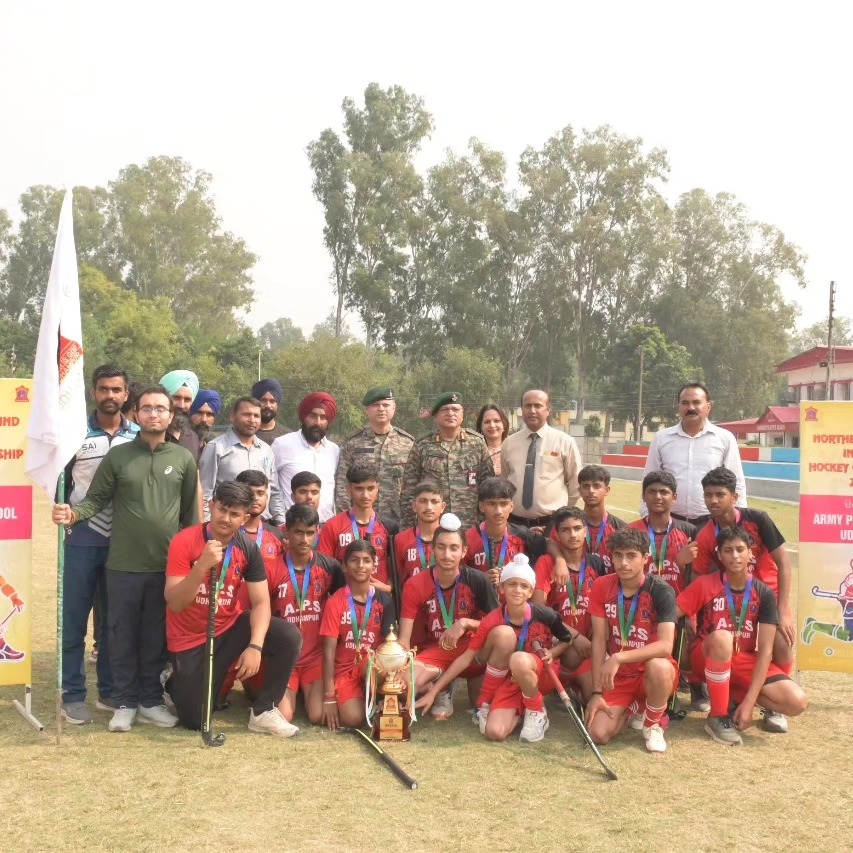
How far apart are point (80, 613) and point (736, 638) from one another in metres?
4.02

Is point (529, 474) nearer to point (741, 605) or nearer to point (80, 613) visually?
point (741, 605)

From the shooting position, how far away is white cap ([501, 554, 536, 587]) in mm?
5480

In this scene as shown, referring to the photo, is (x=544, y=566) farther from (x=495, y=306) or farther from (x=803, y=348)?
(x=803, y=348)

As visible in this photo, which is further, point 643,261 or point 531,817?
point 643,261

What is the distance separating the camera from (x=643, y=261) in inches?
2124

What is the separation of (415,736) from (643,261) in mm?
51447

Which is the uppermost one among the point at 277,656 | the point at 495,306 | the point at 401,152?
the point at 401,152

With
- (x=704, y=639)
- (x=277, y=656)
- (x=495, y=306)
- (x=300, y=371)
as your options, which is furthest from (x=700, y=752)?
(x=495, y=306)

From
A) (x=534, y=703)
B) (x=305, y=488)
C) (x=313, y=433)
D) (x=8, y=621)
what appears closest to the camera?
(x=534, y=703)

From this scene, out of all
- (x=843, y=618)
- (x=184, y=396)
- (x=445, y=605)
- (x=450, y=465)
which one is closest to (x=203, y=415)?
(x=184, y=396)

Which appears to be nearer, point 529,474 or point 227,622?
point 227,622

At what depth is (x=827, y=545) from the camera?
6.40m

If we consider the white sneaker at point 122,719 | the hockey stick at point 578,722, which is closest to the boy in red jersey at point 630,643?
the hockey stick at point 578,722

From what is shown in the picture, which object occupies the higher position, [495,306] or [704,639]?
[495,306]
